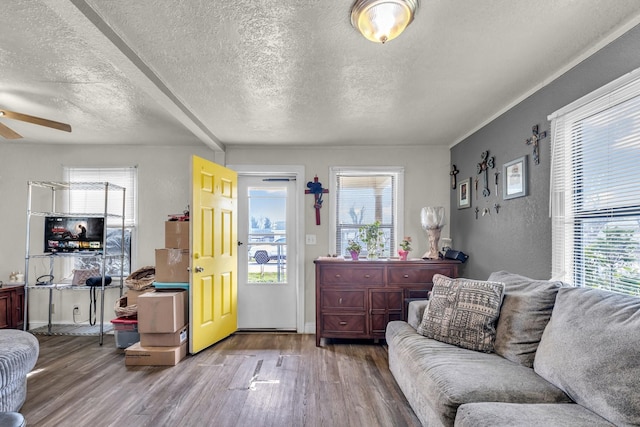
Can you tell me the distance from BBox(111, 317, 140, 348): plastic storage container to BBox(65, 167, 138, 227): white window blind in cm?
121

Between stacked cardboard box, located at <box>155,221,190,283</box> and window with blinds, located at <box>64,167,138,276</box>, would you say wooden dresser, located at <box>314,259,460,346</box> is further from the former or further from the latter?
window with blinds, located at <box>64,167,138,276</box>

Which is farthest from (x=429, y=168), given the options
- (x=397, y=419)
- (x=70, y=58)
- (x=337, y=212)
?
(x=70, y=58)

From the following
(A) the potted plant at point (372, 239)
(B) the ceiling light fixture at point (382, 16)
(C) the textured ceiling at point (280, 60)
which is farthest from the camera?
(A) the potted plant at point (372, 239)

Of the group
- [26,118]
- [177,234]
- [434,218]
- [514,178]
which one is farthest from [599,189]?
[26,118]

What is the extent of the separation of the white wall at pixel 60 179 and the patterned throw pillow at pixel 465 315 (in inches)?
121

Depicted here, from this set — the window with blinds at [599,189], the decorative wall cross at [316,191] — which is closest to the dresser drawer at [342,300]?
the decorative wall cross at [316,191]

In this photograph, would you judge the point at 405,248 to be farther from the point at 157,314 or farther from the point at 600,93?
the point at 157,314

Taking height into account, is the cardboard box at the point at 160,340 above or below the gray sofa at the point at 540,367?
below

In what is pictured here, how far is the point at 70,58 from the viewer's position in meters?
2.02

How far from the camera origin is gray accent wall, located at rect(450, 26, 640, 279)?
182cm

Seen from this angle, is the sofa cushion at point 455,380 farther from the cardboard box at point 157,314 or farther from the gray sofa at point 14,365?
the gray sofa at point 14,365

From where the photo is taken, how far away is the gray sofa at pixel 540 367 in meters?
1.29

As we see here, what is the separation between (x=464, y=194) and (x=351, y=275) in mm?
1528

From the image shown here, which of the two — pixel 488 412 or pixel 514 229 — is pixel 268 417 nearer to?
pixel 488 412
